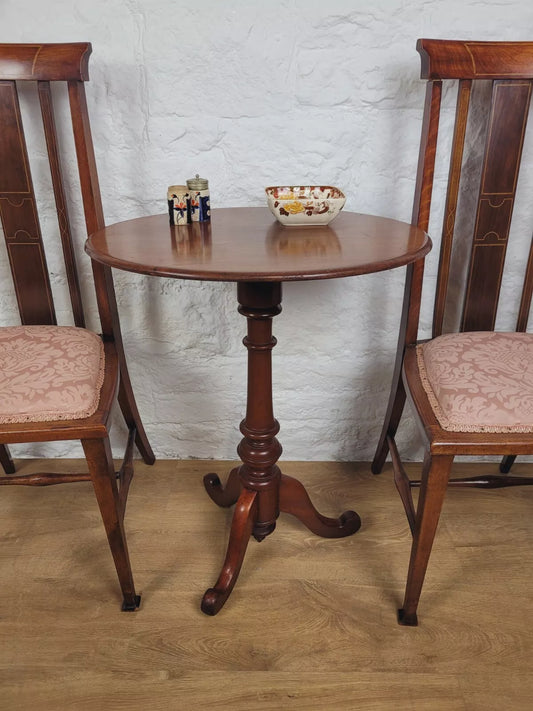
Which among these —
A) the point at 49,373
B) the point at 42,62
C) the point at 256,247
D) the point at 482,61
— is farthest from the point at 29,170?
the point at 482,61

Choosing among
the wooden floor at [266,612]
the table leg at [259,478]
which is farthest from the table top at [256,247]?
the wooden floor at [266,612]

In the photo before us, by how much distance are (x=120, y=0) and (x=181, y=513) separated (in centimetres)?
148

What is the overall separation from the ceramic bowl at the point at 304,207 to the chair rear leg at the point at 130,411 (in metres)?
0.69

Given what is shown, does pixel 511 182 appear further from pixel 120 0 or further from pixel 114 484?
pixel 114 484

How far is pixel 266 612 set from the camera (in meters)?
1.51

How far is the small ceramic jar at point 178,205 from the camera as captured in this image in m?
1.44

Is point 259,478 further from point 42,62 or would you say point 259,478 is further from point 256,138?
point 42,62

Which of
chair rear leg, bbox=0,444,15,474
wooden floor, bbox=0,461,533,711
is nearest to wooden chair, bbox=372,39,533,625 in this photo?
wooden floor, bbox=0,461,533,711

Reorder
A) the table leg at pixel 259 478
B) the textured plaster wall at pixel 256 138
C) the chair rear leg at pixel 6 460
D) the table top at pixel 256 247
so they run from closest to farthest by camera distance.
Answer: the table top at pixel 256 247
the table leg at pixel 259 478
the textured plaster wall at pixel 256 138
the chair rear leg at pixel 6 460

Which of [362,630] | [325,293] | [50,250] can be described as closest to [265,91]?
[325,293]

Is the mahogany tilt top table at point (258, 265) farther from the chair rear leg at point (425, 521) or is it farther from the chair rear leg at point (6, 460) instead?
the chair rear leg at point (6, 460)

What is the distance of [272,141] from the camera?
168 cm

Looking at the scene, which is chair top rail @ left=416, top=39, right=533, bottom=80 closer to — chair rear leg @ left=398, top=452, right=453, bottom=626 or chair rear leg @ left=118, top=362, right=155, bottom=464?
chair rear leg @ left=398, top=452, right=453, bottom=626

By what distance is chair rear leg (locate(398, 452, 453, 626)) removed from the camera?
4.20 feet
